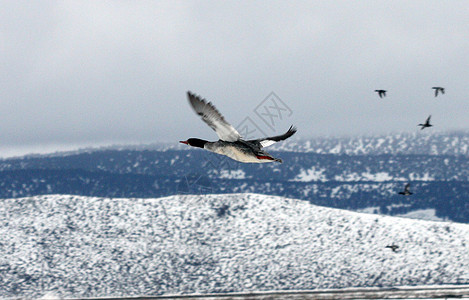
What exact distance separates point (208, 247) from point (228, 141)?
8600 centimetres

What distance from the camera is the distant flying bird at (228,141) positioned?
2234cm

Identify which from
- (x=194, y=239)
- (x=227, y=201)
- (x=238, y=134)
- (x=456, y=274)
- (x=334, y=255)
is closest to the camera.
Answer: (x=238, y=134)

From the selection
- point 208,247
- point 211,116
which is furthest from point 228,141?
point 208,247

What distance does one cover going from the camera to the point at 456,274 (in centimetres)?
9412

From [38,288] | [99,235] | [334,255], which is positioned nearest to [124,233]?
[99,235]

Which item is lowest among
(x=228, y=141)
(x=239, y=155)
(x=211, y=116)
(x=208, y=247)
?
(x=208, y=247)

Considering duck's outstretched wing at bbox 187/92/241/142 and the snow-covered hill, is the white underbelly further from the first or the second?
the snow-covered hill

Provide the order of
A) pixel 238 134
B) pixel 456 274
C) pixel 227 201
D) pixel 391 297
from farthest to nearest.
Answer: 1. pixel 227 201
2. pixel 456 274
3. pixel 391 297
4. pixel 238 134

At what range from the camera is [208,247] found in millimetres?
108312

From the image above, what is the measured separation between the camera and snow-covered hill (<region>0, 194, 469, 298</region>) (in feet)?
314

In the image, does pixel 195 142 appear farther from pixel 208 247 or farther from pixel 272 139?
pixel 208 247

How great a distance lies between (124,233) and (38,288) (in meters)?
20.0

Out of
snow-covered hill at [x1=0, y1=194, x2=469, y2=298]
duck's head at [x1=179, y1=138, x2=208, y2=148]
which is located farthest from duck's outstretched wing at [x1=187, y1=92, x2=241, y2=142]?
snow-covered hill at [x1=0, y1=194, x2=469, y2=298]

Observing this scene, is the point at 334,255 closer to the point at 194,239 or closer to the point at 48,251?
the point at 194,239
